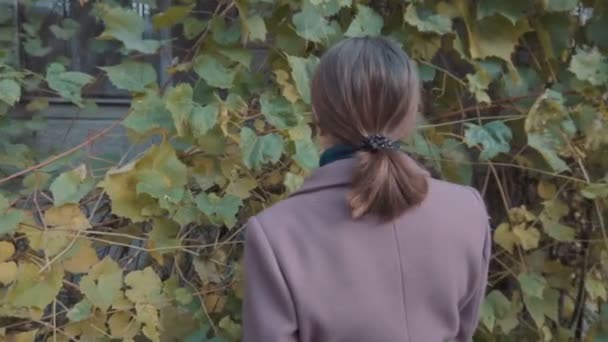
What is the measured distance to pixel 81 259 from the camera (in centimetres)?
223

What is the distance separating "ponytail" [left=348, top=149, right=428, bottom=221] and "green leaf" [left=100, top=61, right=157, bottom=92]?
111cm

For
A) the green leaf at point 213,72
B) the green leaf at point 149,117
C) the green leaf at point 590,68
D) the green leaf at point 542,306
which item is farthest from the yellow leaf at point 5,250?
the green leaf at point 590,68

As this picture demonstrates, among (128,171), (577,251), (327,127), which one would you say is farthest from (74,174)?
(577,251)

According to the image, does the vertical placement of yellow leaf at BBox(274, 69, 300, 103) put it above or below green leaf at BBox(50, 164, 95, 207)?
above

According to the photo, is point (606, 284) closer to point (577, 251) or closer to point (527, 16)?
point (577, 251)

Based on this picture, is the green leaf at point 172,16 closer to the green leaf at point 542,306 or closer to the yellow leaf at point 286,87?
the yellow leaf at point 286,87

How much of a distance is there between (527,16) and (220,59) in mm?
943

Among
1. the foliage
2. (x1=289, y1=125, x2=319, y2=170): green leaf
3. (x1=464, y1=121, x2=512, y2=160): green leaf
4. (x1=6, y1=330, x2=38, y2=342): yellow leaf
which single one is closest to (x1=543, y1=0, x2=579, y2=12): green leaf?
the foliage

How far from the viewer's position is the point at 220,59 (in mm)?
2455

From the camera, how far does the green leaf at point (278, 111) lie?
2.27 meters

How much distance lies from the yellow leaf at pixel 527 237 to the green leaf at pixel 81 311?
1246 mm

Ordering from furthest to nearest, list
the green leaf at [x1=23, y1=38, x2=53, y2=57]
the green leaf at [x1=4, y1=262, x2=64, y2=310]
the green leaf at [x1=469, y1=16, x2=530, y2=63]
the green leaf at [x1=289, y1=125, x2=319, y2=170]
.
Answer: the green leaf at [x1=23, y1=38, x2=53, y2=57] < the green leaf at [x1=469, y1=16, x2=530, y2=63] < the green leaf at [x1=289, y1=125, x2=319, y2=170] < the green leaf at [x1=4, y1=262, x2=64, y2=310]

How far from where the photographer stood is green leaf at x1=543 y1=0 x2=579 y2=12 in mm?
2514

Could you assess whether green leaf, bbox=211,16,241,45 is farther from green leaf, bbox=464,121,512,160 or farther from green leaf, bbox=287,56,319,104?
green leaf, bbox=464,121,512,160
